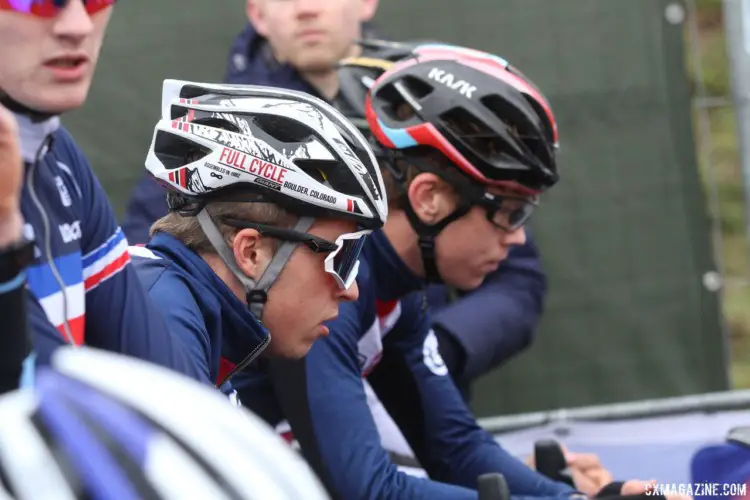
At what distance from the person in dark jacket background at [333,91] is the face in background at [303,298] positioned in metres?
1.90

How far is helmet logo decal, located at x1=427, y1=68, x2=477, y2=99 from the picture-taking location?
3.90m

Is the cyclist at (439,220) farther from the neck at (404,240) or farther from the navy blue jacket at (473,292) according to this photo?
the navy blue jacket at (473,292)

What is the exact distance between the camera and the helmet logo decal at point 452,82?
3902 millimetres

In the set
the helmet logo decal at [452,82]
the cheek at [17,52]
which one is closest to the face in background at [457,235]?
the helmet logo decal at [452,82]

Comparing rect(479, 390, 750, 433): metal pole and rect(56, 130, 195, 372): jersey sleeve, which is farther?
rect(479, 390, 750, 433): metal pole

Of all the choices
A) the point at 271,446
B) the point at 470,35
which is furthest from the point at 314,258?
the point at 470,35

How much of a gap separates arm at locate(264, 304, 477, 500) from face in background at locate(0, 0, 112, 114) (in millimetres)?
1170

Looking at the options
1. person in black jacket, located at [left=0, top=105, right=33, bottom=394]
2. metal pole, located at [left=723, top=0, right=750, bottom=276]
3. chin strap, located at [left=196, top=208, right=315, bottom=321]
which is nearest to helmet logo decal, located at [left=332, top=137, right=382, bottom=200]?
chin strap, located at [left=196, top=208, right=315, bottom=321]

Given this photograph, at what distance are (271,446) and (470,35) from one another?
15.5 feet

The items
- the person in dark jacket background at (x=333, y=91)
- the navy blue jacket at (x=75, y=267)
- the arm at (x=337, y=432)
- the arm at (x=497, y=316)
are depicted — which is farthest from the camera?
the person in dark jacket background at (x=333, y=91)

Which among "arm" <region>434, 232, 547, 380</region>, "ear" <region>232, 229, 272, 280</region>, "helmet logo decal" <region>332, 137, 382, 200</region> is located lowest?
"arm" <region>434, 232, 547, 380</region>

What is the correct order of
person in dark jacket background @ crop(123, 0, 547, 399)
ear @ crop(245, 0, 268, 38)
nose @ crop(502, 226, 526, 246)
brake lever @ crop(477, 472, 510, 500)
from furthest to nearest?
ear @ crop(245, 0, 268, 38) → person in dark jacket background @ crop(123, 0, 547, 399) → nose @ crop(502, 226, 526, 246) → brake lever @ crop(477, 472, 510, 500)

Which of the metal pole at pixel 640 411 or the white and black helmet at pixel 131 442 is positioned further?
the metal pole at pixel 640 411

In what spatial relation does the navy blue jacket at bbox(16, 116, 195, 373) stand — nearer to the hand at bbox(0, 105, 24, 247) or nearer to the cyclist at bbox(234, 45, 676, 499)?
the hand at bbox(0, 105, 24, 247)
